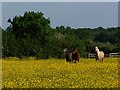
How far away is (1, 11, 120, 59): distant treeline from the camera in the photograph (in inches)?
2142

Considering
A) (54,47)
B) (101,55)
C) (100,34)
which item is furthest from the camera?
(100,34)

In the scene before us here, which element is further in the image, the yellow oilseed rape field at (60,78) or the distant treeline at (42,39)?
the distant treeline at (42,39)

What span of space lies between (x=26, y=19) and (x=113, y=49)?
23040 mm

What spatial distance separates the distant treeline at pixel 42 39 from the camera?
5440 cm

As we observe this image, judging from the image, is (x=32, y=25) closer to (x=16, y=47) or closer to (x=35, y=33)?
(x=35, y=33)

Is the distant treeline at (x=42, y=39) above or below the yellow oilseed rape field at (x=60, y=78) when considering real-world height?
above

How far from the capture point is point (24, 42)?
56.2 meters

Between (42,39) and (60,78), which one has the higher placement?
(42,39)

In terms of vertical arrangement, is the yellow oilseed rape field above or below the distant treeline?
below

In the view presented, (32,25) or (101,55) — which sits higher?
(32,25)

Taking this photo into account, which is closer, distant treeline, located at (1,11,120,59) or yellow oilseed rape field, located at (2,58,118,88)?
yellow oilseed rape field, located at (2,58,118,88)

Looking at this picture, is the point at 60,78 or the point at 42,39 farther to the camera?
the point at 42,39

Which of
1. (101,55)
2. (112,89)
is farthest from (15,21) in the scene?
(112,89)

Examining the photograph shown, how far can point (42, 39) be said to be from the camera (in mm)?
76500
